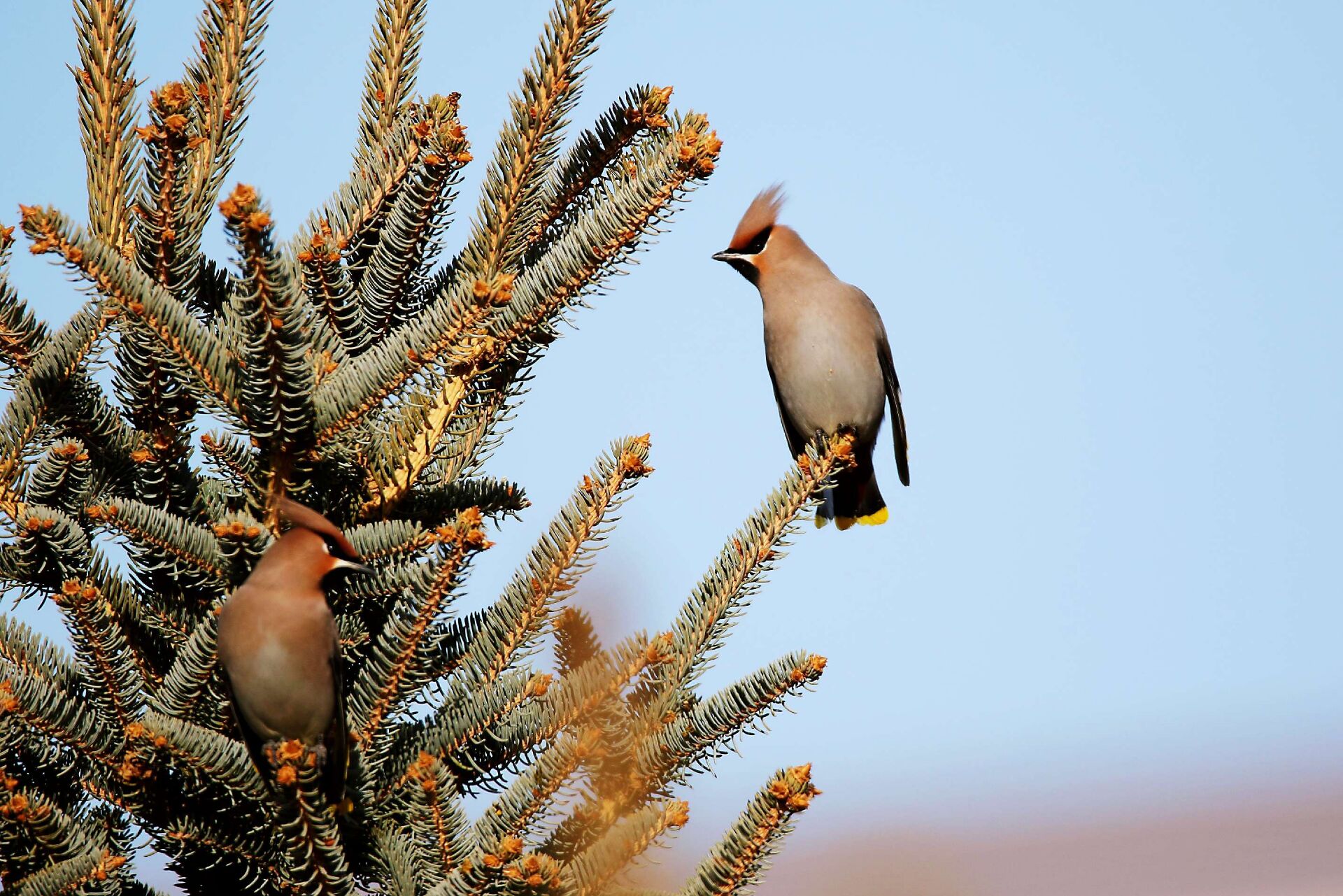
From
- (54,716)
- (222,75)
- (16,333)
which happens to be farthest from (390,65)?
(54,716)

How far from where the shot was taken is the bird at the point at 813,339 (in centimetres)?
420

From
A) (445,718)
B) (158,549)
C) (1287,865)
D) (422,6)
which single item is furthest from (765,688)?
(1287,865)

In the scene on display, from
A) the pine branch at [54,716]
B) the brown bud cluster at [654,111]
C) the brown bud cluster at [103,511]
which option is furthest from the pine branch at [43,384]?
the brown bud cluster at [654,111]

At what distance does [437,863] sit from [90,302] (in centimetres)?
99

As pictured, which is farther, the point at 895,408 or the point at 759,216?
the point at 895,408

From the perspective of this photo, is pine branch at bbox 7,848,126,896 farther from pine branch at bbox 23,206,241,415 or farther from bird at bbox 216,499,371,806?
pine branch at bbox 23,206,241,415

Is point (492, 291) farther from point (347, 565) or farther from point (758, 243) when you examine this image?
point (758, 243)

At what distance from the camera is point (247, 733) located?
2201mm

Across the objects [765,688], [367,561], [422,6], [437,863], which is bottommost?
[437,863]

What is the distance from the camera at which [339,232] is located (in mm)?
2457

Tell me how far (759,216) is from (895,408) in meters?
0.92

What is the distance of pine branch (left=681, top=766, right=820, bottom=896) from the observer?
1862 mm

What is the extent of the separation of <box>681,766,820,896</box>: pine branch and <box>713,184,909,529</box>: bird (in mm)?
2293

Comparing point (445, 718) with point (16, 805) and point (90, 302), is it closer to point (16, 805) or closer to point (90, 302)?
point (16, 805)
